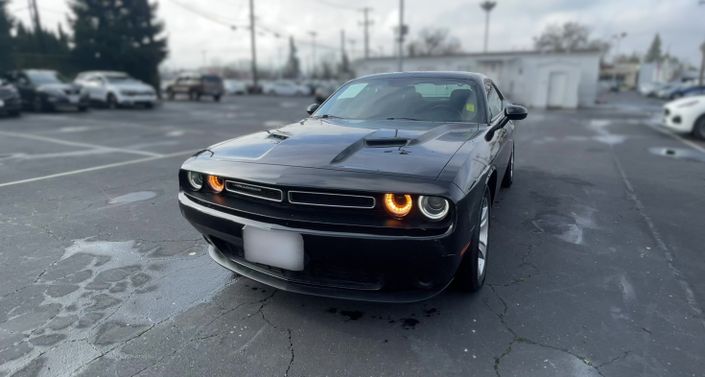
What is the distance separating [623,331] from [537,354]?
0.61m

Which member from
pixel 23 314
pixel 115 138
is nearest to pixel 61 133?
pixel 115 138

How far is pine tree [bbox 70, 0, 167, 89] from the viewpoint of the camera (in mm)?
27328

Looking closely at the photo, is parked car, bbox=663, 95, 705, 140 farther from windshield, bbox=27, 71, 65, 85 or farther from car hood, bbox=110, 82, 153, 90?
windshield, bbox=27, 71, 65, 85

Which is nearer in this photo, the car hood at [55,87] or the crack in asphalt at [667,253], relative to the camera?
the crack in asphalt at [667,253]

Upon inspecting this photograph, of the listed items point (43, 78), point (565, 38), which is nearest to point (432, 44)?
point (565, 38)

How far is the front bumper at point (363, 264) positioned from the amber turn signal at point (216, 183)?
0.15m

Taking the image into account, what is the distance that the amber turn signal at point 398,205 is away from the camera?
2.12 m

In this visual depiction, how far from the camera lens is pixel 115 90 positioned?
1872 centimetres

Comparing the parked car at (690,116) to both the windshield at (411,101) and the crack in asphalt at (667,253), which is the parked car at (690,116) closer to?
the crack in asphalt at (667,253)

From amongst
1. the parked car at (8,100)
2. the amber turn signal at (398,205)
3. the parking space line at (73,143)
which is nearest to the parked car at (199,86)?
the parked car at (8,100)

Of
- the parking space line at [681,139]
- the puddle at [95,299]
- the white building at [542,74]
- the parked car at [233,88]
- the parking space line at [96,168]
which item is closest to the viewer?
the puddle at [95,299]

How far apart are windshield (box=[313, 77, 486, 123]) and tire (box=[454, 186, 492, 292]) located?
820 millimetres

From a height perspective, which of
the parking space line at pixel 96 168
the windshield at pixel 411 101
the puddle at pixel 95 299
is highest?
the windshield at pixel 411 101

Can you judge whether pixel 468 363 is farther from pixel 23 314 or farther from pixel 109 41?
pixel 109 41
